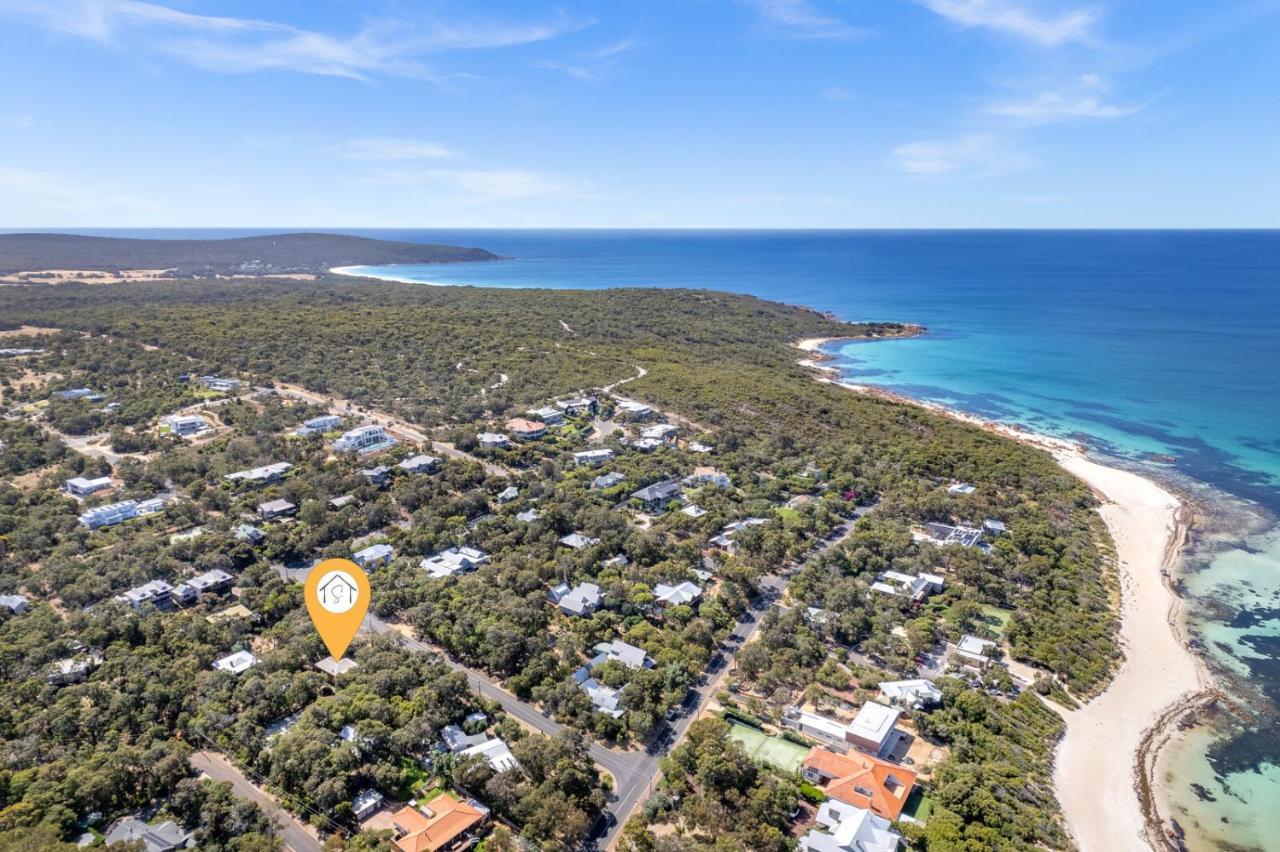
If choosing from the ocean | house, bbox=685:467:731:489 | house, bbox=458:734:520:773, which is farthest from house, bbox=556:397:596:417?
the ocean

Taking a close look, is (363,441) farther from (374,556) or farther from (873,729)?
(873,729)

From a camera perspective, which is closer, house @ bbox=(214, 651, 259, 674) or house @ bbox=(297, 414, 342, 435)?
house @ bbox=(214, 651, 259, 674)

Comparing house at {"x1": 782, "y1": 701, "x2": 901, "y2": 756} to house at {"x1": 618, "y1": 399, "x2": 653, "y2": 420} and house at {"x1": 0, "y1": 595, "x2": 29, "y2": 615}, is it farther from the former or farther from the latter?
house at {"x1": 618, "y1": 399, "x2": 653, "y2": 420}

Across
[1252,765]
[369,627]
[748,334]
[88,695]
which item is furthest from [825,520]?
[748,334]

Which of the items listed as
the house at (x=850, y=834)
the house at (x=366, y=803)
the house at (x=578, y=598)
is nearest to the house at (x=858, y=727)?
the house at (x=850, y=834)

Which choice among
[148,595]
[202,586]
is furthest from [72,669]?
[202,586]

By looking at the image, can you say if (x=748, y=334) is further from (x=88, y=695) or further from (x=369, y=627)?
(x=88, y=695)
